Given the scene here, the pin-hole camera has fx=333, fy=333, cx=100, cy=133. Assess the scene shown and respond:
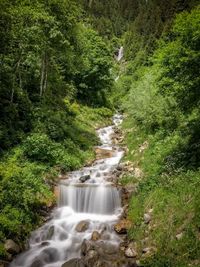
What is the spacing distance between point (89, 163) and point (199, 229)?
41.4ft

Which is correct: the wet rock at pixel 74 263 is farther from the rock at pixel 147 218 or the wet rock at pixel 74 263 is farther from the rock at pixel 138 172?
the rock at pixel 138 172

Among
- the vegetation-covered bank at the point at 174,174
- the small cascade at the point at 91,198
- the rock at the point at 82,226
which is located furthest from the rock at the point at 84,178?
the rock at the point at 82,226

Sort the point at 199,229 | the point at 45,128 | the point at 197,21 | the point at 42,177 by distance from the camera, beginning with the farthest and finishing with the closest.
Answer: the point at 45,128, the point at 42,177, the point at 197,21, the point at 199,229

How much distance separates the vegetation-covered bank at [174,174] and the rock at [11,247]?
15.3 ft

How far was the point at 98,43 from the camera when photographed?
41.3 meters

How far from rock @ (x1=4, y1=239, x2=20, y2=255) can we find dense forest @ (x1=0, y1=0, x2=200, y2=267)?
242mm

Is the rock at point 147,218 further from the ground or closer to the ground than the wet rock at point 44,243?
further from the ground

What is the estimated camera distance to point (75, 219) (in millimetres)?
16109

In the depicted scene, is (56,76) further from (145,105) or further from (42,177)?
(42,177)

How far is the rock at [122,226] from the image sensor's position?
14.6m

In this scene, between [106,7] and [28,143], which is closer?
[28,143]

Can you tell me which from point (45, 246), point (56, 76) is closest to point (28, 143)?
point (45, 246)

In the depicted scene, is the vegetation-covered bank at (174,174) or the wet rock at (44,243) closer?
the vegetation-covered bank at (174,174)

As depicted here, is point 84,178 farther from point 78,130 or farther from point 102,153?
point 78,130
